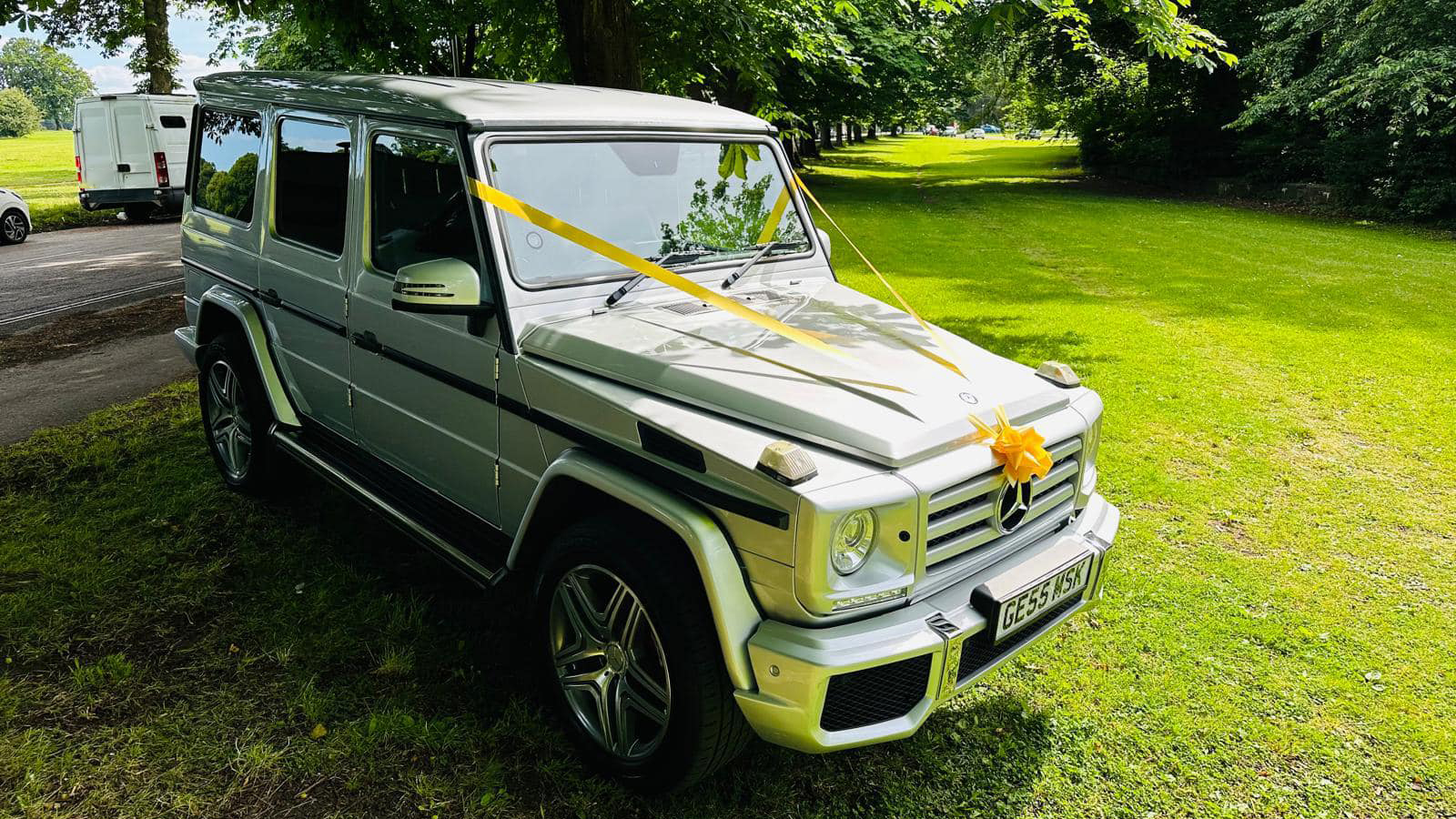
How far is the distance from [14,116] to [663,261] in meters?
83.3

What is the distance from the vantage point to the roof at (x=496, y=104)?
11.7ft

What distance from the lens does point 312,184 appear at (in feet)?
14.4

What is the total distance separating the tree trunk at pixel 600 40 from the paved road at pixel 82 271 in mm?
6764

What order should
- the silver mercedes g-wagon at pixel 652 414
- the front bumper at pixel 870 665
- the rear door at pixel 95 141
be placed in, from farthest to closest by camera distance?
the rear door at pixel 95 141 → the silver mercedes g-wagon at pixel 652 414 → the front bumper at pixel 870 665

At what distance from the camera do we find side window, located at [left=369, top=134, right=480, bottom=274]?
139 inches

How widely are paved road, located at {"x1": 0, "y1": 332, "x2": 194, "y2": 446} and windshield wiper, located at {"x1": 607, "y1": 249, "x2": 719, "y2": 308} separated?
542 centimetres

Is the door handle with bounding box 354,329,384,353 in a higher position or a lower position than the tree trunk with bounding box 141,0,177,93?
lower

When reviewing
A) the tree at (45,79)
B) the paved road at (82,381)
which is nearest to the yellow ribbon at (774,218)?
the paved road at (82,381)

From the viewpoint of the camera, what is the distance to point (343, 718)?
11.6 feet

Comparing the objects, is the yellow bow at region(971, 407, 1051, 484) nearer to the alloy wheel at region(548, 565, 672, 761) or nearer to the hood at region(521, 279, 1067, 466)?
the hood at region(521, 279, 1067, 466)

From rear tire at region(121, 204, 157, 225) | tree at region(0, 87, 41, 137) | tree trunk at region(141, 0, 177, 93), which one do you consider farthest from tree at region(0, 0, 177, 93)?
tree at region(0, 87, 41, 137)

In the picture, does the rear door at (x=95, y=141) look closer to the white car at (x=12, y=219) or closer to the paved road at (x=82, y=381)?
the white car at (x=12, y=219)

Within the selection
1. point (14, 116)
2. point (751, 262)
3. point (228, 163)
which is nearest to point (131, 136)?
point (228, 163)

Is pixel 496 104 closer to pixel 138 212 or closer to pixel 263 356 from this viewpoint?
pixel 263 356
